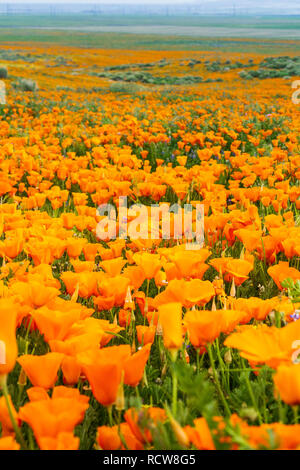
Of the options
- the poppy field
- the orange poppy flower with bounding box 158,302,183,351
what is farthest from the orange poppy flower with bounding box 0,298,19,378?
the orange poppy flower with bounding box 158,302,183,351

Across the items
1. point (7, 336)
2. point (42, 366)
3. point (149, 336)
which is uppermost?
point (7, 336)

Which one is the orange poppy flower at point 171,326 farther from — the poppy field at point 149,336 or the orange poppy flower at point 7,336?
the orange poppy flower at point 7,336

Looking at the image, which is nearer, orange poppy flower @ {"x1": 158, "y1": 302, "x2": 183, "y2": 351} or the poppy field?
the poppy field

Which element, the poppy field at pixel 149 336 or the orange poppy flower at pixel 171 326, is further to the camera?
the orange poppy flower at pixel 171 326

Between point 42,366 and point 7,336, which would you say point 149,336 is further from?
point 7,336

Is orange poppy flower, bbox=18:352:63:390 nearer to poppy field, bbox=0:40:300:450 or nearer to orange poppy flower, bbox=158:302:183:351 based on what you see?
poppy field, bbox=0:40:300:450

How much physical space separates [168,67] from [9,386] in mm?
43152

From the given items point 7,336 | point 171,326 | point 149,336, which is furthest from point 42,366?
point 149,336

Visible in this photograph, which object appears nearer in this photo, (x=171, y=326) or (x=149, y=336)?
(x=171, y=326)

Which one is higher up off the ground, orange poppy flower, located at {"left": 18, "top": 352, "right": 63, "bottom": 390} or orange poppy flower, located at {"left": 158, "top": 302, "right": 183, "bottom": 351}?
orange poppy flower, located at {"left": 158, "top": 302, "right": 183, "bottom": 351}

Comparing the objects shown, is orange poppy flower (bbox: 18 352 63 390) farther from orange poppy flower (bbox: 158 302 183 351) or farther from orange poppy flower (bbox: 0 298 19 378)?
orange poppy flower (bbox: 158 302 183 351)

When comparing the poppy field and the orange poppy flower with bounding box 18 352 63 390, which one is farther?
the orange poppy flower with bounding box 18 352 63 390

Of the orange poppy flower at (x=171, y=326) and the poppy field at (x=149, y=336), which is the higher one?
the orange poppy flower at (x=171, y=326)

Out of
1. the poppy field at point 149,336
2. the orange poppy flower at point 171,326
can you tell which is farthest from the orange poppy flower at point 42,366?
the orange poppy flower at point 171,326
